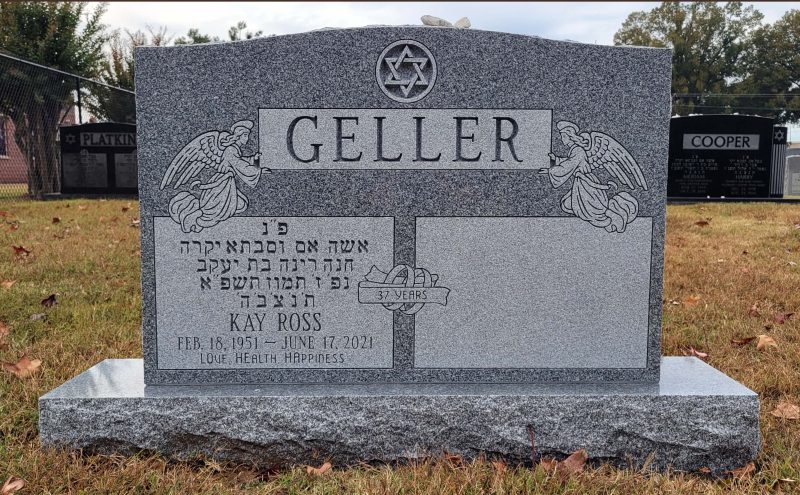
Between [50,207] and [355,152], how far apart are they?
8.93m

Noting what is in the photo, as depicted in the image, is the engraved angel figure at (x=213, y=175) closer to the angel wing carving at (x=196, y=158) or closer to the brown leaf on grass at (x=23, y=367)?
the angel wing carving at (x=196, y=158)

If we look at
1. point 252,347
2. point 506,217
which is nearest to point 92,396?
point 252,347

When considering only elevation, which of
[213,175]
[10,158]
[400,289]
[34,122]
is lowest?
[400,289]

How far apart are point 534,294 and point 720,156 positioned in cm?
1111

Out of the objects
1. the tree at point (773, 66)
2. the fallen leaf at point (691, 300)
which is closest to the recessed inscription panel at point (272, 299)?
the fallen leaf at point (691, 300)

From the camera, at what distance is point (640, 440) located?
2527 mm

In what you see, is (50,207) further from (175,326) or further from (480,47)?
(480,47)

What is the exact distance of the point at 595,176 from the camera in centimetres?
266

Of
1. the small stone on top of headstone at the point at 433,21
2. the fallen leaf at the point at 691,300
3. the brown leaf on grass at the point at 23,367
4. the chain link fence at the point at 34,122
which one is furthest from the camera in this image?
the chain link fence at the point at 34,122

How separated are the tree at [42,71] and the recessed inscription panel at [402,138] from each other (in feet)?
34.8

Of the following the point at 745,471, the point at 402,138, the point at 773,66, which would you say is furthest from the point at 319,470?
the point at 773,66

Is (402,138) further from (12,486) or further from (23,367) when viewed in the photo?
(23,367)

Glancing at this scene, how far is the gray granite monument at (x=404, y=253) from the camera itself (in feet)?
8.32

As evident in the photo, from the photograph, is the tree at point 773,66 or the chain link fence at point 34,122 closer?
the chain link fence at point 34,122
